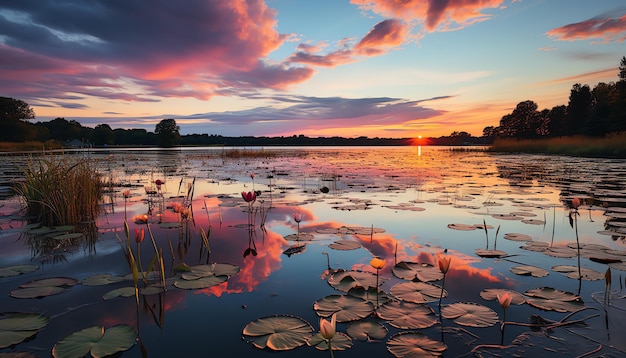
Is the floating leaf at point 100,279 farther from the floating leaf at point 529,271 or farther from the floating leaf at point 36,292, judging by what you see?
the floating leaf at point 529,271

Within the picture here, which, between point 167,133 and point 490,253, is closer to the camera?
point 490,253

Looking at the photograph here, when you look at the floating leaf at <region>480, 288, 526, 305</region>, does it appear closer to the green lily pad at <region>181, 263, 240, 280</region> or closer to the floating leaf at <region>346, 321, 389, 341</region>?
the floating leaf at <region>346, 321, 389, 341</region>

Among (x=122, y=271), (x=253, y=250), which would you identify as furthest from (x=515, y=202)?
(x=122, y=271)

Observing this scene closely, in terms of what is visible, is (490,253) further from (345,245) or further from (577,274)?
(345,245)

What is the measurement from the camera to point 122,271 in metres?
3.64

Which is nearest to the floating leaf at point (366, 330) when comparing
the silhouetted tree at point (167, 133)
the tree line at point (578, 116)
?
the tree line at point (578, 116)

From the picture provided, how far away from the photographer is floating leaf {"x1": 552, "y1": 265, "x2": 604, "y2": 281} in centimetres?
328

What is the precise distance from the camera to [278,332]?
2334 millimetres

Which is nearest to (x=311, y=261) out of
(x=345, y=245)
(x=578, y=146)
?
(x=345, y=245)

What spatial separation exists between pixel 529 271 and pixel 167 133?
3509 inches

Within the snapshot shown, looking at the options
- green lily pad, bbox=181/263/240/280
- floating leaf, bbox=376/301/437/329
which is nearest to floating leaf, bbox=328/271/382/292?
floating leaf, bbox=376/301/437/329

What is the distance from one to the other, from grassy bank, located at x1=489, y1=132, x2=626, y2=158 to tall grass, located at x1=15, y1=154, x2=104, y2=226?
102 ft

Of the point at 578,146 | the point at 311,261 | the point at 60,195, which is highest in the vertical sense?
the point at 578,146

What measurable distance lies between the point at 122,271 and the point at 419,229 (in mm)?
4466
